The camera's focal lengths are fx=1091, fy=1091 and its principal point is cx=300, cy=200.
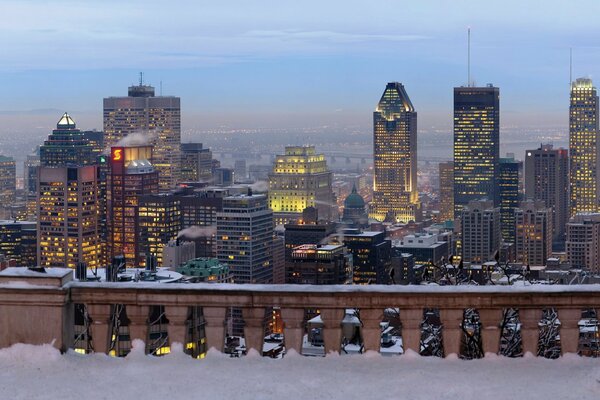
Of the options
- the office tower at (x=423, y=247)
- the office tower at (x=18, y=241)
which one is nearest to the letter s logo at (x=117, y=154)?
the office tower at (x=18, y=241)

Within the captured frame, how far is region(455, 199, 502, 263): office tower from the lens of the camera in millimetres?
154875

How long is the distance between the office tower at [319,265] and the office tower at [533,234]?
1611 inches

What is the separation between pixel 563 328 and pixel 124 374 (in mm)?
3160

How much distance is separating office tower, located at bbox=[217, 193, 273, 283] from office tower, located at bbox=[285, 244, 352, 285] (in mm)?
10094

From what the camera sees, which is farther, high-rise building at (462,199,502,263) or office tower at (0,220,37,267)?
high-rise building at (462,199,502,263)

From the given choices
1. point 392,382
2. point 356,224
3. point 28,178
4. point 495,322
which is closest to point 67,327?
point 392,382

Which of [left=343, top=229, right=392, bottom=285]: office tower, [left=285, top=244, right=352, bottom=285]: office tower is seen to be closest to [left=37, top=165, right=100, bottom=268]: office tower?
[left=285, top=244, right=352, bottom=285]: office tower

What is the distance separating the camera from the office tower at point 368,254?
120m

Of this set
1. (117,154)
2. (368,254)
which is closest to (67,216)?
(117,154)

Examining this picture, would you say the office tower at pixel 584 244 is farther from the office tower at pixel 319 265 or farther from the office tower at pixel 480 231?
the office tower at pixel 319 265

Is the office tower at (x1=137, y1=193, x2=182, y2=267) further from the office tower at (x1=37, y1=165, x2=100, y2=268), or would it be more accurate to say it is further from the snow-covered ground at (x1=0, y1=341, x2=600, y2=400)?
the snow-covered ground at (x1=0, y1=341, x2=600, y2=400)

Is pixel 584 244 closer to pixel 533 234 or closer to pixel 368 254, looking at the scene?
pixel 533 234

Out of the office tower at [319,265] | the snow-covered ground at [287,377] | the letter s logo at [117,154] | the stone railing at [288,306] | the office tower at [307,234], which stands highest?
the letter s logo at [117,154]

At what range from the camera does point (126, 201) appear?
166 m
